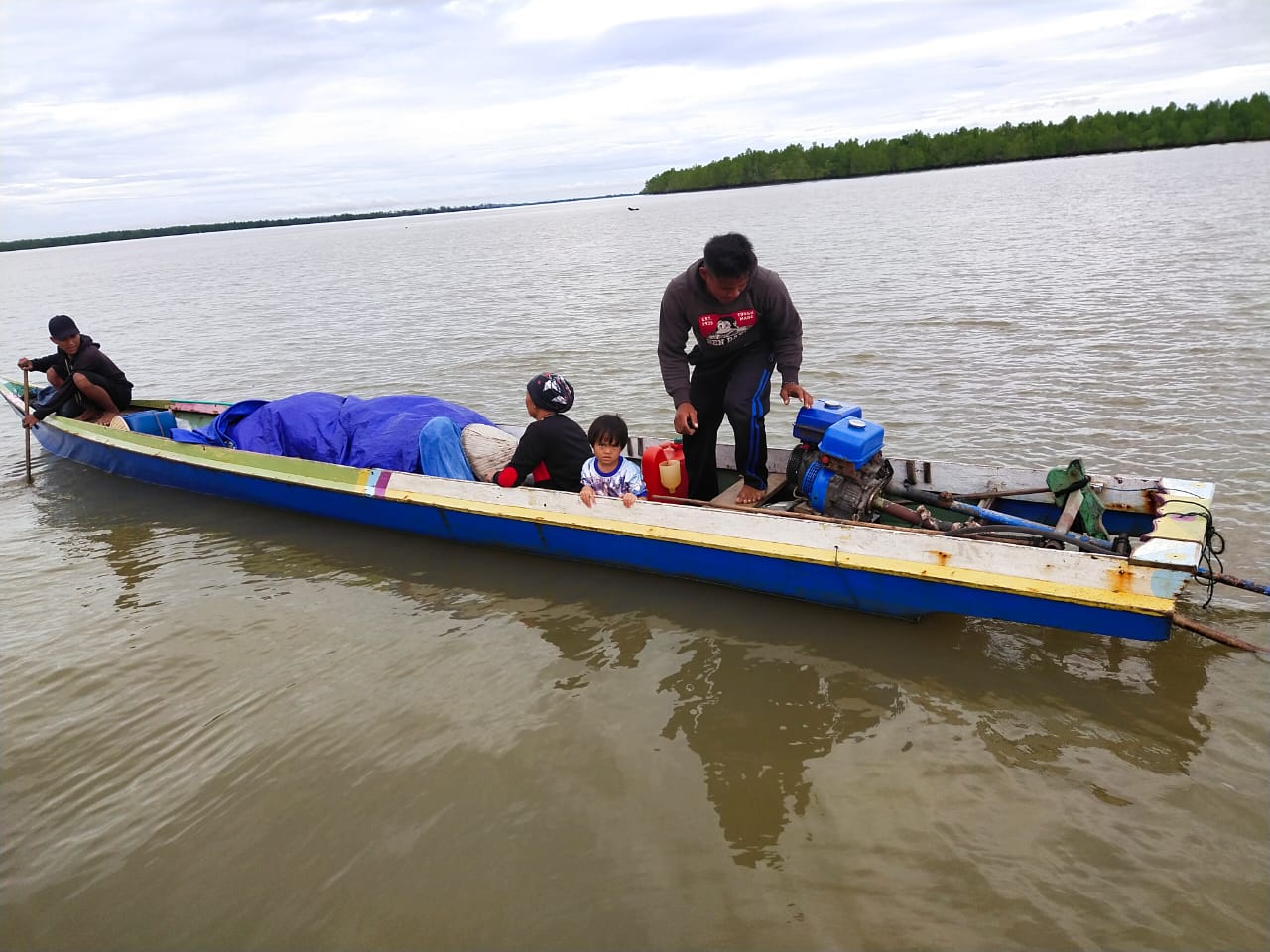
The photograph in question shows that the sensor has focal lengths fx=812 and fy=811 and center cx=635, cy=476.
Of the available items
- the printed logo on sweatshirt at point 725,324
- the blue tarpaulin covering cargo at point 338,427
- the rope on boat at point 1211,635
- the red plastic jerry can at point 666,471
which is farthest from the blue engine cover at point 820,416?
the blue tarpaulin covering cargo at point 338,427

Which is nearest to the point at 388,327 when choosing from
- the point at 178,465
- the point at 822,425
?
the point at 178,465

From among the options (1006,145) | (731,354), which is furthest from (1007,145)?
(731,354)

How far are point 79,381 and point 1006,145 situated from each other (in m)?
107

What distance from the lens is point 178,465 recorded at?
7.60 metres

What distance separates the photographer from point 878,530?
4.34 m

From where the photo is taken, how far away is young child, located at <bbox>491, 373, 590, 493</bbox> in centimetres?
539

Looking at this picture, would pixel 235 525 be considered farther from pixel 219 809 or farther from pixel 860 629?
pixel 860 629

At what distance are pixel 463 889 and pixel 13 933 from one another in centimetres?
173

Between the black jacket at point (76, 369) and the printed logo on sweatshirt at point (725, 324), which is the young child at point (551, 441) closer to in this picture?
the printed logo on sweatshirt at point (725, 324)

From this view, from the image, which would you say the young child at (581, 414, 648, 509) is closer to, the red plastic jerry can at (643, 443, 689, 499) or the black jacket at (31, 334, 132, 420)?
the red plastic jerry can at (643, 443, 689, 499)

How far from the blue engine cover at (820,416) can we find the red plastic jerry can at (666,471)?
3.43 ft

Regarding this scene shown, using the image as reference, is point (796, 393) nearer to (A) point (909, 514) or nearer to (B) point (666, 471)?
(A) point (909, 514)

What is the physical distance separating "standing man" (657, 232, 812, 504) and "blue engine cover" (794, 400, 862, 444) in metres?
0.07

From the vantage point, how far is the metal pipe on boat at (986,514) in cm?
432
